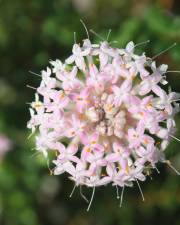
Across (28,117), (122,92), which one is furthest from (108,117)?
(28,117)

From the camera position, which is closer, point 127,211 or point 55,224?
point 127,211

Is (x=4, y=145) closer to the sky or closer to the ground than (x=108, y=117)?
closer to the sky

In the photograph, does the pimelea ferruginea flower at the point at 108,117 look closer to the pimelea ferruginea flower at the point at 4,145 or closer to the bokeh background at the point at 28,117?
the bokeh background at the point at 28,117

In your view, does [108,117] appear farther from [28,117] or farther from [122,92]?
[28,117]

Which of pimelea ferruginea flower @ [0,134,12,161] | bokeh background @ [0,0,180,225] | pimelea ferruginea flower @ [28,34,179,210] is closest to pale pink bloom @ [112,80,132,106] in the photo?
pimelea ferruginea flower @ [28,34,179,210]

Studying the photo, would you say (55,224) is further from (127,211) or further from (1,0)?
(1,0)

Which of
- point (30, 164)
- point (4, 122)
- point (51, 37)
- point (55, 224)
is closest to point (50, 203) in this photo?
point (55, 224)
